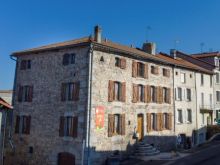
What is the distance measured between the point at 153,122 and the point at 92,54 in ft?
33.4

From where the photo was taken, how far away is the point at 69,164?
21672 millimetres

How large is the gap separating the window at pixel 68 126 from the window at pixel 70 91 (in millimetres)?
1572

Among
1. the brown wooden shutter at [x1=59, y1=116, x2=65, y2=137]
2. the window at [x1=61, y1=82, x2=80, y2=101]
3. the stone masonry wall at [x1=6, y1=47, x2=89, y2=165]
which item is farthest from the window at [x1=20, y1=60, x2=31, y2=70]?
the brown wooden shutter at [x1=59, y1=116, x2=65, y2=137]

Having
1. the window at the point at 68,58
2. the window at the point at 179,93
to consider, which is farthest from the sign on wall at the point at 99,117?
the window at the point at 179,93

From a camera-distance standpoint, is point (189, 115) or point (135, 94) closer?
point (135, 94)

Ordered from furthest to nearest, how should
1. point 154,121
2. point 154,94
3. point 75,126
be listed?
point 154,94 → point 154,121 → point 75,126

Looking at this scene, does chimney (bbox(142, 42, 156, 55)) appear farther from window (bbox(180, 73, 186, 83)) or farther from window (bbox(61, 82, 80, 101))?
window (bbox(61, 82, 80, 101))

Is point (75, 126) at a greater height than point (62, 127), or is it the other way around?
point (75, 126)

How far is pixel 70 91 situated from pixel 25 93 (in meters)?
5.55

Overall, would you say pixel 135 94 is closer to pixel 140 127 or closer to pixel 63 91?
pixel 140 127

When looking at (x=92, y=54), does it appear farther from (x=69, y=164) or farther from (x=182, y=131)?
(x=182, y=131)

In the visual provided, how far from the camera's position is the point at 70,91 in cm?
2275

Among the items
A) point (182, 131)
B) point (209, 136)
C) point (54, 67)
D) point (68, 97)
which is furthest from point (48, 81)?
point (209, 136)

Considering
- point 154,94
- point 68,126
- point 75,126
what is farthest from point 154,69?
point 68,126
